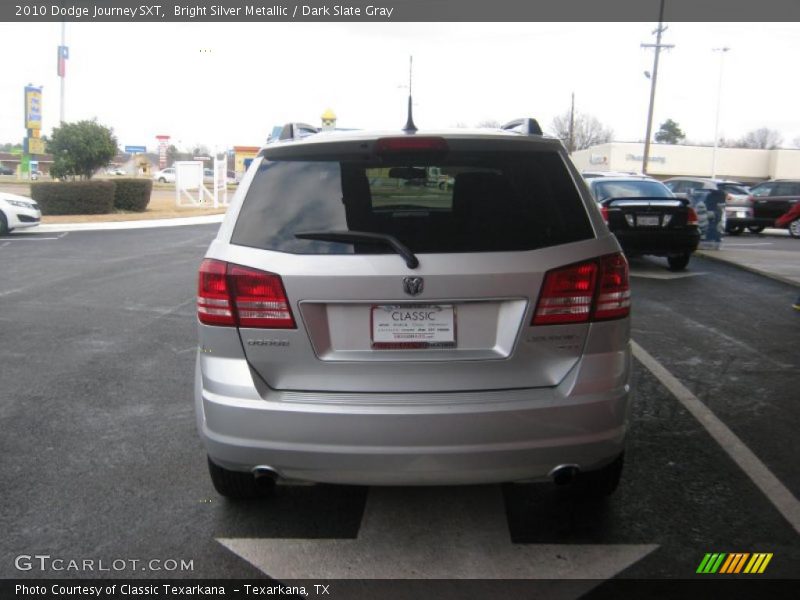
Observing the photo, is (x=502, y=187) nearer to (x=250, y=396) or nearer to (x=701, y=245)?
(x=250, y=396)

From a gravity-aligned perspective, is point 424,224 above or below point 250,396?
above

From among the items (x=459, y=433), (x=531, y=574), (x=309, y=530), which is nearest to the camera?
(x=459, y=433)

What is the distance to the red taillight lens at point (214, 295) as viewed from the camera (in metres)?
2.94

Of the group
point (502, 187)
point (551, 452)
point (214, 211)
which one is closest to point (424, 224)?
point (502, 187)

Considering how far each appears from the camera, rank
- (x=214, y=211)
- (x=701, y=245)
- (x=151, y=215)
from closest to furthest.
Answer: (x=701, y=245), (x=151, y=215), (x=214, y=211)

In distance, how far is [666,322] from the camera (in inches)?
320

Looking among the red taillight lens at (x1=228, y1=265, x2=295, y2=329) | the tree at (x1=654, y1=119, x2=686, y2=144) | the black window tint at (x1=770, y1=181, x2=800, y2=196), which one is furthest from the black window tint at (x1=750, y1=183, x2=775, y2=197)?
the tree at (x1=654, y1=119, x2=686, y2=144)

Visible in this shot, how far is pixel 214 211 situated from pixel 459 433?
99.6 feet

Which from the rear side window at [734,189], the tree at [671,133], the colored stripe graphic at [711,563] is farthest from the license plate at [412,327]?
the tree at [671,133]

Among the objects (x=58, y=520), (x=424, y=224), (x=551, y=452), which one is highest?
(x=424, y=224)

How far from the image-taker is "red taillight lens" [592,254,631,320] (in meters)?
2.99

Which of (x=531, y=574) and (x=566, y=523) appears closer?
(x=531, y=574)

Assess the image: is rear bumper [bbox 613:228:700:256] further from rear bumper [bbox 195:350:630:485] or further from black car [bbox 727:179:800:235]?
black car [bbox 727:179:800:235]

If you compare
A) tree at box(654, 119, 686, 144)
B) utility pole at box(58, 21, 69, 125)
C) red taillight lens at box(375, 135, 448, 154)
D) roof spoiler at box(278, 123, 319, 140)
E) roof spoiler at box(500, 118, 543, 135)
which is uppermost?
tree at box(654, 119, 686, 144)
